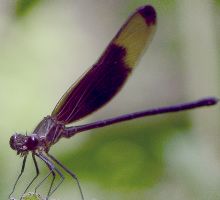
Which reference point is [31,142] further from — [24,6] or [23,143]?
[24,6]

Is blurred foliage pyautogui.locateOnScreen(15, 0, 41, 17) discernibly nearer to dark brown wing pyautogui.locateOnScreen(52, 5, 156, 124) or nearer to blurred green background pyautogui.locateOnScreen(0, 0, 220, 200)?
blurred green background pyautogui.locateOnScreen(0, 0, 220, 200)

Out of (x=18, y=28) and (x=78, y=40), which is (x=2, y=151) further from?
(x=78, y=40)

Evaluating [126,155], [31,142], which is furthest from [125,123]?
[31,142]

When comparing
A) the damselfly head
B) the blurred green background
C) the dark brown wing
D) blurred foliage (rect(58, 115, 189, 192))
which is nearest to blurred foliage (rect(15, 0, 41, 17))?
the blurred green background

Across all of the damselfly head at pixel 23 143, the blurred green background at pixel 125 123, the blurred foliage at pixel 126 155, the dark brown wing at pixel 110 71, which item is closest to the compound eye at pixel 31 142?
the damselfly head at pixel 23 143

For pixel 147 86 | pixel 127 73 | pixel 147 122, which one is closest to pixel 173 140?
pixel 147 122
